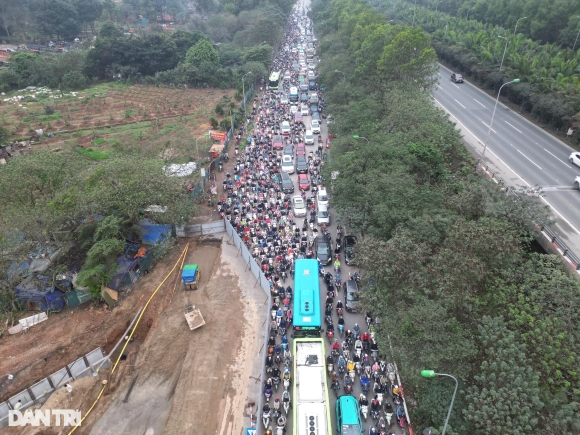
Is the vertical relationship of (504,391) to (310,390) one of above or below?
above

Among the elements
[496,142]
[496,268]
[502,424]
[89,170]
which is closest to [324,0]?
[496,142]

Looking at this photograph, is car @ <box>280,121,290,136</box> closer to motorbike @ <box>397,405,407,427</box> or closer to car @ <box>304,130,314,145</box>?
car @ <box>304,130,314,145</box>

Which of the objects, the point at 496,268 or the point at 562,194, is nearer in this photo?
the point at 496,268

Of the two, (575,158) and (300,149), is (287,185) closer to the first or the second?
(300,149)

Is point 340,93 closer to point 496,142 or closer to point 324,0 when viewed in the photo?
point 496,142

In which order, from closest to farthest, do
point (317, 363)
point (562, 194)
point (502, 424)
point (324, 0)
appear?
1. point (502, 424)
2. point (317, 363)
3. point (562, 194)
4. point (324, 0)

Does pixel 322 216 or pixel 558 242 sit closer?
pixel 558 242

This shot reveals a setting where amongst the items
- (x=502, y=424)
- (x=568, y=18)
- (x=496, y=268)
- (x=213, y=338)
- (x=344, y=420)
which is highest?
(x=568, y=18)

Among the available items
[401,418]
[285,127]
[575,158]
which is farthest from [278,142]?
[401,418]
